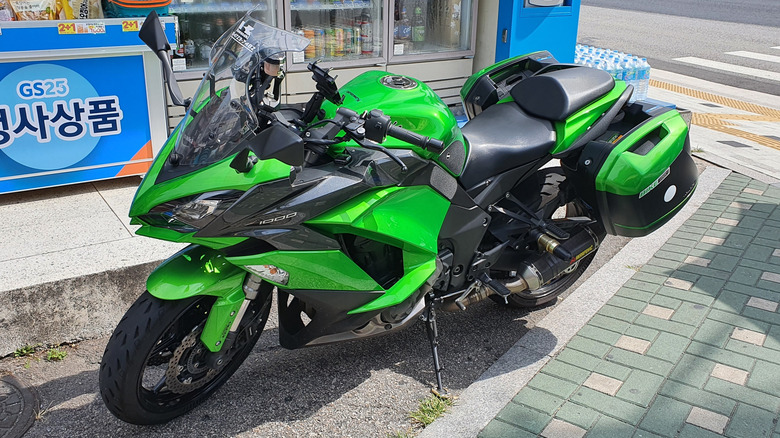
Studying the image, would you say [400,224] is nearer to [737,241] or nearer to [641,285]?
[641,285]

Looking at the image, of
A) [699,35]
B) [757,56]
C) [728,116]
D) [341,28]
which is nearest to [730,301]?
[341,28]

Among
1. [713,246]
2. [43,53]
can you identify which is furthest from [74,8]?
[713,246]

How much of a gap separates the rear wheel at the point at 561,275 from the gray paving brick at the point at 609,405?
73cm

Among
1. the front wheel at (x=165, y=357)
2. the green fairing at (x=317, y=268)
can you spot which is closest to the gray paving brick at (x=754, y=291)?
the green fairing at (x=317, y=268)

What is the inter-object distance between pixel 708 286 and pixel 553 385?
1.54 metres

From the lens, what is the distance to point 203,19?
18.7 ft

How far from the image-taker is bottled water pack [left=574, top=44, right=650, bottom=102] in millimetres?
8172

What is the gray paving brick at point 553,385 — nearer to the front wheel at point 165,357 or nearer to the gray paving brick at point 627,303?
the gray paving brick at point 627,303

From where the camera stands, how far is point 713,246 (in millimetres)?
4730

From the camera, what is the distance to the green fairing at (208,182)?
92.4 inches

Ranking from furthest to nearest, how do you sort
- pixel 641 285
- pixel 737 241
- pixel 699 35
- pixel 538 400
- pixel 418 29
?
pixel 699 35 → pixel 418 29 → pixel 737 241 → pixel 641 285 → pixel 538 400

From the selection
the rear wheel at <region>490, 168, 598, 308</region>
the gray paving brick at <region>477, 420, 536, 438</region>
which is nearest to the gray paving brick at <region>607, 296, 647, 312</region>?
the rear wheel at <region>490, 168, 598, 308</region>

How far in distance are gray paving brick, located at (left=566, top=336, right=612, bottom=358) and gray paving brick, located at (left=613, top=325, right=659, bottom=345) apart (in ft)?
0.64

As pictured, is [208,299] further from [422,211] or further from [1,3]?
[1,3]
